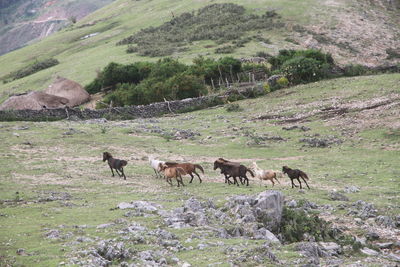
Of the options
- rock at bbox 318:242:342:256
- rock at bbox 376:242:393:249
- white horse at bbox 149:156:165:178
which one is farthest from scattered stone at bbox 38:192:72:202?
rock at bbox 376:242:393:249

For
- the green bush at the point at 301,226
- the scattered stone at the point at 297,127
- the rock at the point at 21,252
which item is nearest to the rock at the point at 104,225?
the rock at the point at 21,252

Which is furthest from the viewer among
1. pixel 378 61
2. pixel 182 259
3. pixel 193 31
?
pixel 193 31

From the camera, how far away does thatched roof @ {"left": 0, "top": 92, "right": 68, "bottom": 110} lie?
51906mm

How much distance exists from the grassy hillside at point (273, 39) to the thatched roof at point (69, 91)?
9192 millimetres

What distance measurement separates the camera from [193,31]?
87.9 m

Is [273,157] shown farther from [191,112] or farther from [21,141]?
[191,112]

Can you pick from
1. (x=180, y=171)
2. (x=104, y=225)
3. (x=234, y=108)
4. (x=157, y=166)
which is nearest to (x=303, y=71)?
(x=234, y=108)

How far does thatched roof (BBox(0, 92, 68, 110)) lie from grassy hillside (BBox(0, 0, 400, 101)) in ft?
58.0

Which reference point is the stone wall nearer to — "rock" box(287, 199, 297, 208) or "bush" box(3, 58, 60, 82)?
"rock" box(287, 199, 297, 208)

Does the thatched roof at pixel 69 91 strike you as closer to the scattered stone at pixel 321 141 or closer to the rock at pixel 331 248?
the scattered stone at pixel 321 141

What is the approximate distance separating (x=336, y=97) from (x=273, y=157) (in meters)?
15.0

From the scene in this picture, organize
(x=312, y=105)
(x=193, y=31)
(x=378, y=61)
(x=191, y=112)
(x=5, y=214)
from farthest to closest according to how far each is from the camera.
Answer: (x=193, y=31) < (x=378, y=61) < (x=191, y=112) < (x=312, y=105) < (x=5, y=214)

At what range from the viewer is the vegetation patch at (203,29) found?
264 ft

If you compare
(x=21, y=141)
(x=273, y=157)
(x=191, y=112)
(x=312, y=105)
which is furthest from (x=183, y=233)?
(x=191, y=112)
